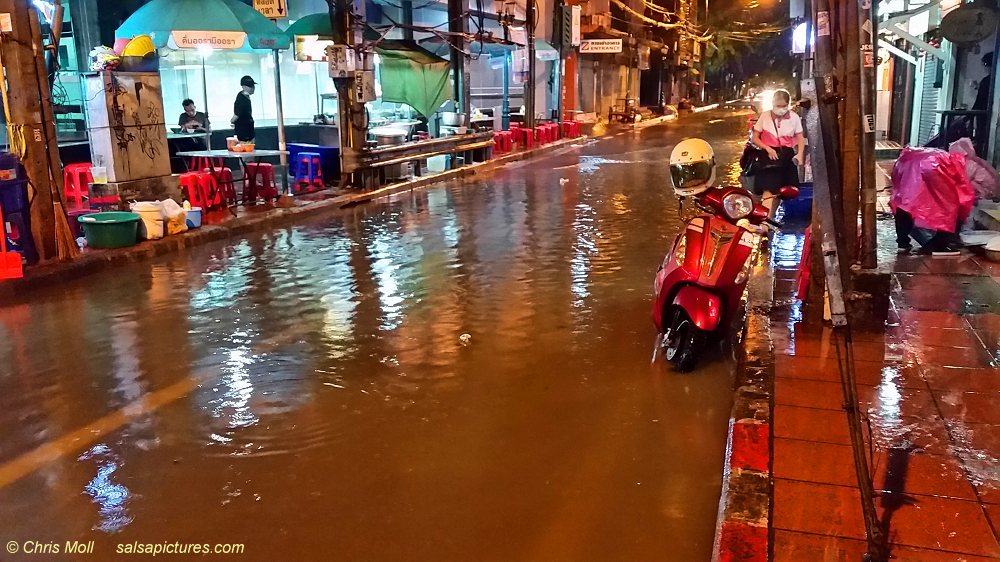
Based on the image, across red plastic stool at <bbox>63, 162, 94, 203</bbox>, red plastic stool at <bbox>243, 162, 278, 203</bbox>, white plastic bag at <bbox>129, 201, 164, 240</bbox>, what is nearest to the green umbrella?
red plastic stool at <bbox>243, 162, 278, 203</bbox>

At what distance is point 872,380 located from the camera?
17.3 feet

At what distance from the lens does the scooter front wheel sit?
5938mm

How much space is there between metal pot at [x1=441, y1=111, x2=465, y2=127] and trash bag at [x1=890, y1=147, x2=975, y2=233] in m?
13.3

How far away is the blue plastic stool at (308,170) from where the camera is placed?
15.9 metres

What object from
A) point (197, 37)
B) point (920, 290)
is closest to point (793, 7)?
point (920, 290)

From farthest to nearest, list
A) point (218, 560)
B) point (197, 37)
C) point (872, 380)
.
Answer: point (197, 37), point (872, 380), point (218, 560)

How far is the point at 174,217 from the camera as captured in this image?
1088 centimetres

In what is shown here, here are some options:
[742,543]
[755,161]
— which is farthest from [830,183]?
[755,161]

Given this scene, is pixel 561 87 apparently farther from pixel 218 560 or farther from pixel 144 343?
pixel 218 560

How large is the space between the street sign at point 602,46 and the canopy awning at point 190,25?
1940 centimetres

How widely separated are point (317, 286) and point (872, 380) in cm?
562

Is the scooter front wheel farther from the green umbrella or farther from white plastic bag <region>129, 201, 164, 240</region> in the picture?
the green umbrella

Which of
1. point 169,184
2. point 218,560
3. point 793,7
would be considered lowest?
point 218,560

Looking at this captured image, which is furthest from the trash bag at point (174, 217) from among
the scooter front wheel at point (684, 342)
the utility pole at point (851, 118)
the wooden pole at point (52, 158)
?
the utility pole at point (851, 118)
